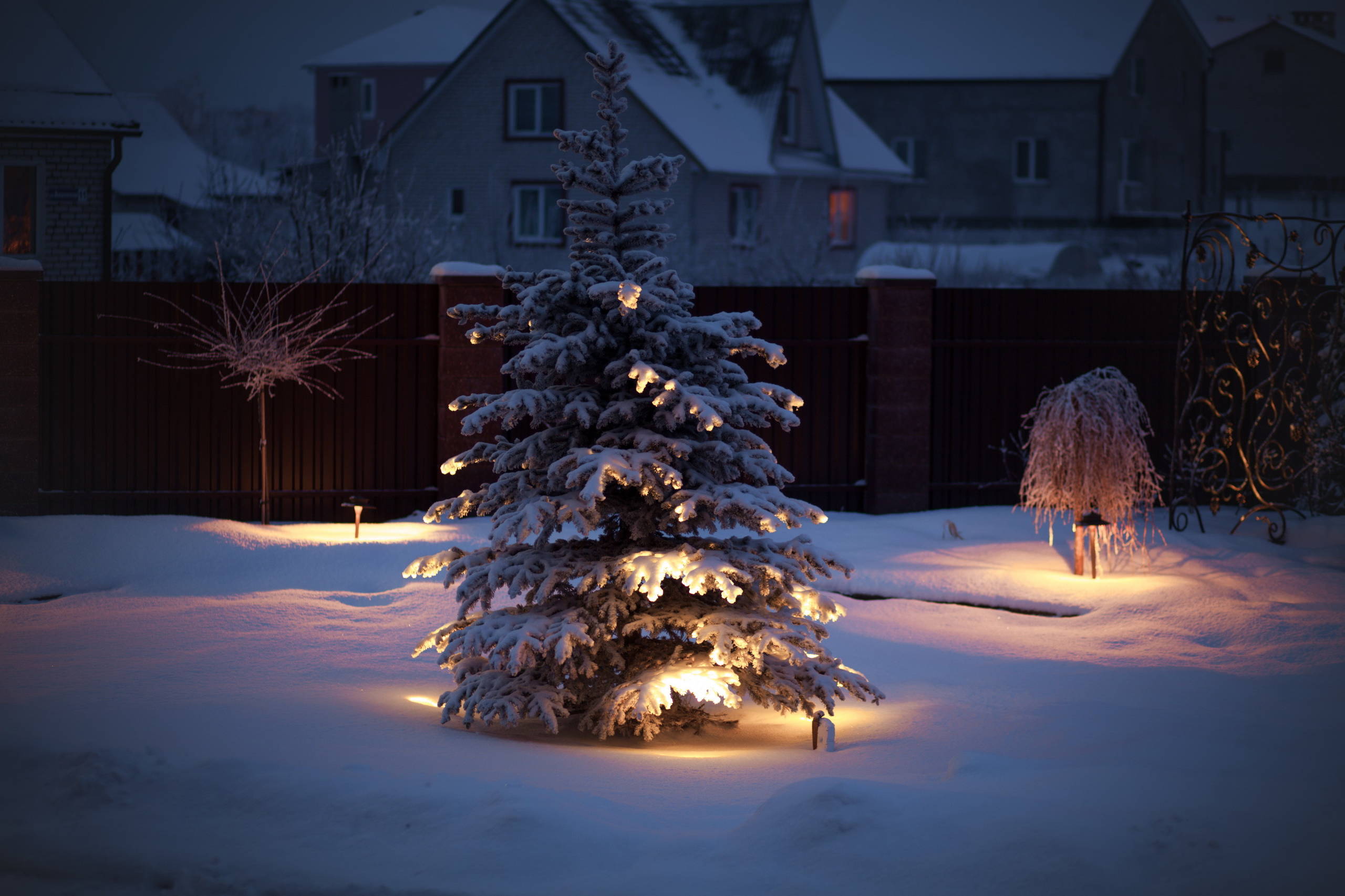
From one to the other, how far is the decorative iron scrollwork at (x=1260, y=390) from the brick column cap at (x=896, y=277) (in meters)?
2.14

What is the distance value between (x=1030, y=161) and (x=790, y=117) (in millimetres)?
11582

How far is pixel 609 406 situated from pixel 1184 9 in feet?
147

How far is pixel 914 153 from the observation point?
43.2m

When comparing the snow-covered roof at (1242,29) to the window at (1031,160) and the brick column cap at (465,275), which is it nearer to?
the window at (1031,160)

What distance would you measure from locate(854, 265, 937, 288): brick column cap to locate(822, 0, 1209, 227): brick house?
30.8 metres

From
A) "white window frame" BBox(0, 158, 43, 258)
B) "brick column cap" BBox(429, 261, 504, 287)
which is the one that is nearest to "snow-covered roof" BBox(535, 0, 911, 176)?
"white window frame" BBox(0, 158, 43, 258)

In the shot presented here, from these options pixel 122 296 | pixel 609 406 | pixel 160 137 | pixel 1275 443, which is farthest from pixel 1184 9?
pixel 609 406

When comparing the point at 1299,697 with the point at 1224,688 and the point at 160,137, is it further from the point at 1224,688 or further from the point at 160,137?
the point at 160,137

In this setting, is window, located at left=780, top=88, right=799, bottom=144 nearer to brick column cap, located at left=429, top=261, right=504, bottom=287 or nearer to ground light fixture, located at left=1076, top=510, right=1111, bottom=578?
brick column cap, located at left=429, top=261, right=504, bottom=287

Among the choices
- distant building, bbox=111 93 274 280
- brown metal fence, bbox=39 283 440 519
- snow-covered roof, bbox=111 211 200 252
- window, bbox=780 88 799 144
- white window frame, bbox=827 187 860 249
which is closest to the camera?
brown metal fence, bbox=39 283 440 519

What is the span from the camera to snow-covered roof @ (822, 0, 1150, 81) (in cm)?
4266

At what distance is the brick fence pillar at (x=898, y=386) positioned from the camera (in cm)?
1173

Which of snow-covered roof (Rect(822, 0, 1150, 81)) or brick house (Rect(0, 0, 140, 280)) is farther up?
snow-covered roof (Rect(822, 0, 1150, 81))

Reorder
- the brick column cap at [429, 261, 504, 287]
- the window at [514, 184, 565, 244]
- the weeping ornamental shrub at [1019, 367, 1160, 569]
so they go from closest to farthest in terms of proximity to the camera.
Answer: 1. the weeping ornamental shrub at [1019, 367, 1160, 569]
2. the brick column cap at [429, 261, 504, 287]
3. the window at [514, 184, 565, 244]
